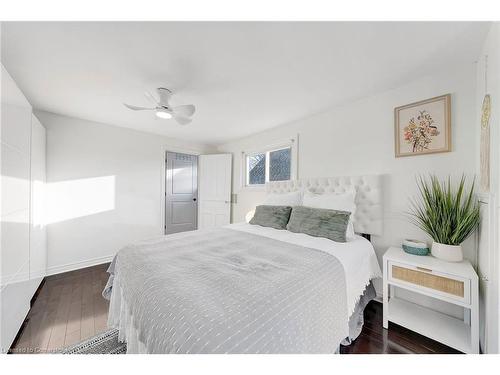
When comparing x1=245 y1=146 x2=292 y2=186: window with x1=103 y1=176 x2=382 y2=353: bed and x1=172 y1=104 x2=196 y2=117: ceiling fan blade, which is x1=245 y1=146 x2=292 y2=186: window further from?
x1=172 y1=104 x2=196 y2=117: ceiling fan blade

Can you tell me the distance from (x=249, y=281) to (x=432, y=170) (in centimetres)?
204

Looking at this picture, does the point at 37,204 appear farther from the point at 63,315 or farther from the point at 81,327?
the point at 81,327

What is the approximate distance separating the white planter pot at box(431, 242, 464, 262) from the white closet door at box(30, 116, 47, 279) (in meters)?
3.89

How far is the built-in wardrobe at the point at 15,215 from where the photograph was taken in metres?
1.36

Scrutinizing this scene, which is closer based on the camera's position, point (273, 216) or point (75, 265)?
point (273, 216)

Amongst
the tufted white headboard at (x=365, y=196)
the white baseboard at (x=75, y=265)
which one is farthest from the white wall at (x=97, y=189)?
the tufted white headboard at (x=365, y=196)

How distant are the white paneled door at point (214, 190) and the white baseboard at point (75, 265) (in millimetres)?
1879

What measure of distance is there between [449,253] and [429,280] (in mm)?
304

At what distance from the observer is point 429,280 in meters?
1.47

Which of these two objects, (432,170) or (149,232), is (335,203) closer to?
(432,170)

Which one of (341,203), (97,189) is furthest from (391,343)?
(97,189)
